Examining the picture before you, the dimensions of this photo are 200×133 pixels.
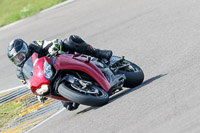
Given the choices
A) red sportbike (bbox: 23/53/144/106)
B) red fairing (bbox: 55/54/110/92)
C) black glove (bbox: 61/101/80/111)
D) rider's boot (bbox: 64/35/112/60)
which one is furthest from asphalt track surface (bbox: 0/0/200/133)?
rider's boot (bbox: 64/35/112/60)

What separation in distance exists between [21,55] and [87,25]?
19.3 ft

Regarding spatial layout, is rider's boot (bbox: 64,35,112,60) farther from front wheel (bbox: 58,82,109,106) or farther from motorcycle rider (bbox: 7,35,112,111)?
front wheel (bbox: 58,82,109,106)

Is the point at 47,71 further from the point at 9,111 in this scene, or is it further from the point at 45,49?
the point at 9,111

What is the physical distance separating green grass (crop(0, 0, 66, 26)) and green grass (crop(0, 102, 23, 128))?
18.8 ft

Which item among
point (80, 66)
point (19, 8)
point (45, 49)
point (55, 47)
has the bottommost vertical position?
point (19, 8)

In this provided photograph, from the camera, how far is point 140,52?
10508mm

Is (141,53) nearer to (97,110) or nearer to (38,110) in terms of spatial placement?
(38,110)

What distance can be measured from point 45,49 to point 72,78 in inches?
39.6

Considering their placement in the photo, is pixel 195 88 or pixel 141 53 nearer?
pixel 195 88

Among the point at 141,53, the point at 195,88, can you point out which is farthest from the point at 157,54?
the point at 195,88

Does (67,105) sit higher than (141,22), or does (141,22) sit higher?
(67,105)

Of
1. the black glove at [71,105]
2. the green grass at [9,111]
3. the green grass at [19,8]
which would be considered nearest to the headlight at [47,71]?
the black glove at [71,105]

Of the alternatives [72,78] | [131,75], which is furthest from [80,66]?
[131,75]

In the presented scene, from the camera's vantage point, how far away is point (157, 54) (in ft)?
32.8
